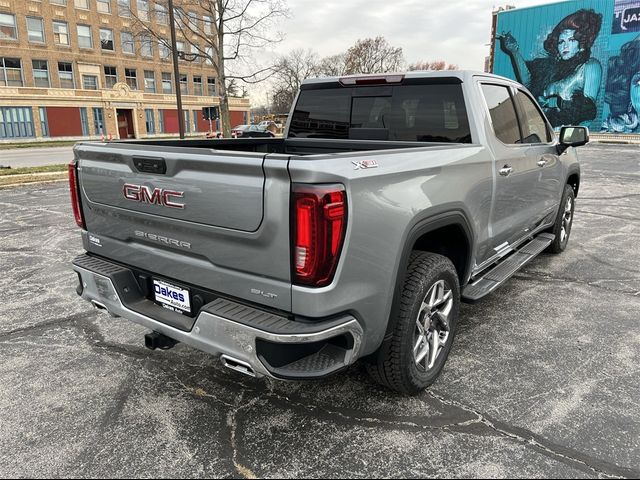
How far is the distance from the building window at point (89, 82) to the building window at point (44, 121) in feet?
13.9

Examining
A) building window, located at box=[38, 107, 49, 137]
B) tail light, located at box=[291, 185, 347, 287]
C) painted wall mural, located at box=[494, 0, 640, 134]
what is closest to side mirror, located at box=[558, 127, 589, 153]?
tail light, located at box=[291, 185, 347, 287]

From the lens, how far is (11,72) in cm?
3838

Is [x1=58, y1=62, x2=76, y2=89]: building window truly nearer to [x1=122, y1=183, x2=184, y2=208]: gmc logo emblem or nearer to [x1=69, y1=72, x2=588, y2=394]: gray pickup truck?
[x1=69, y1=72, x2=588, y2=394]: gray pickup truck

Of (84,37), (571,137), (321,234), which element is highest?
(84,37)

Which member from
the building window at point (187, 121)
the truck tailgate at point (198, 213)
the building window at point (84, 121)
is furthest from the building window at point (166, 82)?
the truck tailgate at point (198, 213)

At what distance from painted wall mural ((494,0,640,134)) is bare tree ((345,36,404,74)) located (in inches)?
925

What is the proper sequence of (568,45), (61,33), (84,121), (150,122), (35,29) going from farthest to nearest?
(150,122), (84,121), (61,33), (35,29), (568,45)

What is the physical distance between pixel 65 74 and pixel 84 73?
5.22ft

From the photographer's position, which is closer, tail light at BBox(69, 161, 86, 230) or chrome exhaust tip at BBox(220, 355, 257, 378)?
chrome exhaust tip at BBox(220, 355, 257, 378)

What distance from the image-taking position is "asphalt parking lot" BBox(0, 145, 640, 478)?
2.40 metres

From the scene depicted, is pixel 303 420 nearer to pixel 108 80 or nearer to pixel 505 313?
pixel 505 313

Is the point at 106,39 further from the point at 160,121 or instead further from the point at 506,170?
the point at 506,170

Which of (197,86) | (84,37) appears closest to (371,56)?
(197,86)

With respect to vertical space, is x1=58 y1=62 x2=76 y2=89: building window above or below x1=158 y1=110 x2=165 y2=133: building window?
above
